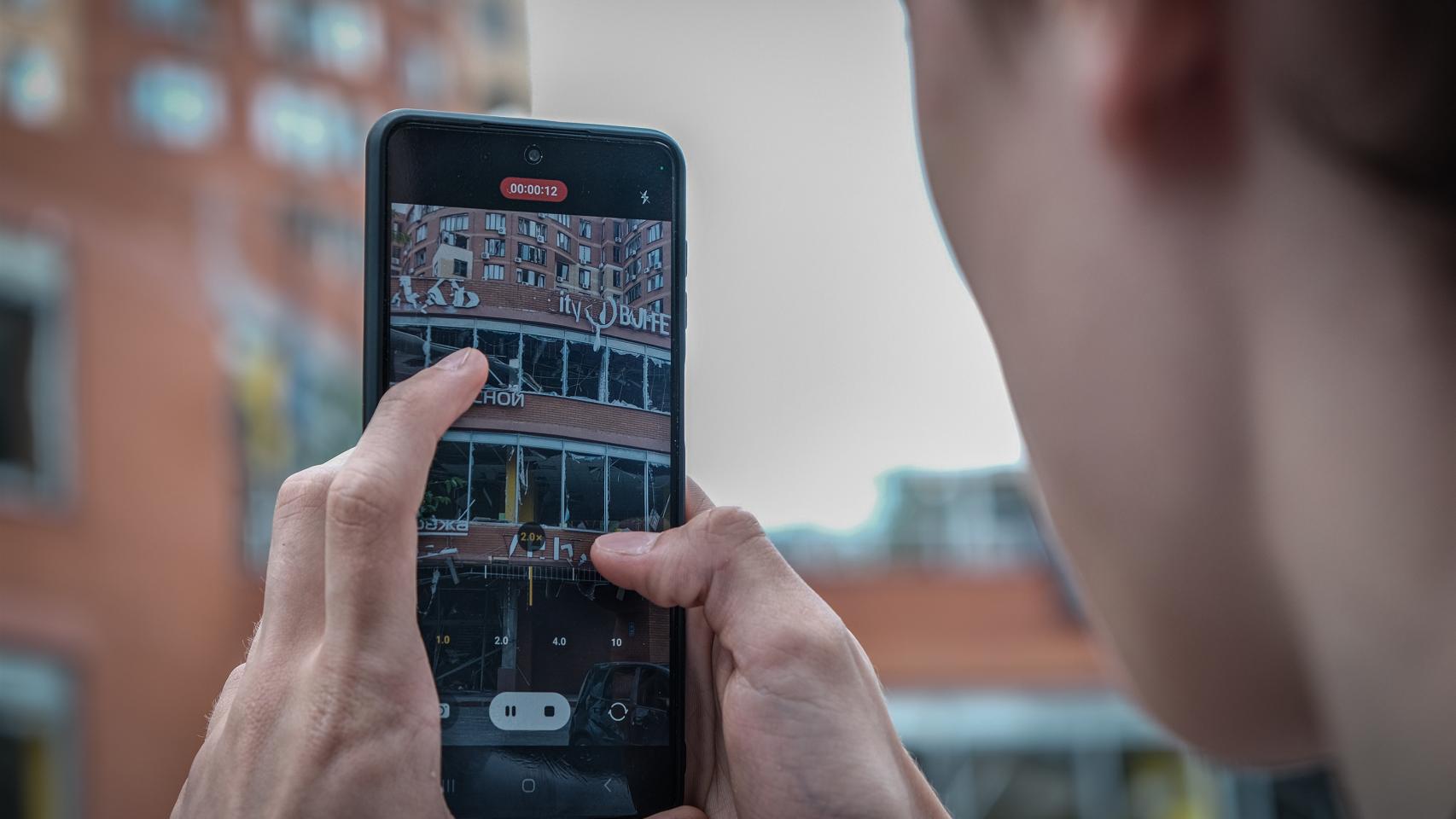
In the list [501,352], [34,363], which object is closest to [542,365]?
[501,352]

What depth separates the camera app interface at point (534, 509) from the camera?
82cm

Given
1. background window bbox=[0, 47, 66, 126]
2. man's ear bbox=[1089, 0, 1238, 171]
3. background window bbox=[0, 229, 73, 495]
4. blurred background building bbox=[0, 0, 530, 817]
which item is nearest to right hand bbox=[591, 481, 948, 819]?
man's ear bbox=[1089, 0, 1238, 171]

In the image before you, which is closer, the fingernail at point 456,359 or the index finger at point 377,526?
the index finger at point 377,526

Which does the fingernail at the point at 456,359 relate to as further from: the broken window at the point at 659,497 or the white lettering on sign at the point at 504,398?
the broken window at the point at 659,497

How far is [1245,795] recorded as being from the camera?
7.18 meters

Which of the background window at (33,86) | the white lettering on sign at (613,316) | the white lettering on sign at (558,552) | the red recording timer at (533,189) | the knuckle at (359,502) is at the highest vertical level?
the background window at (33,86)

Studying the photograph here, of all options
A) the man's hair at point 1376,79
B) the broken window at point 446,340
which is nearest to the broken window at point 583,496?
the broken window at point 446,340

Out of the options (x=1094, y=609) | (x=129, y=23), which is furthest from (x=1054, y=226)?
(x=129, y=23)

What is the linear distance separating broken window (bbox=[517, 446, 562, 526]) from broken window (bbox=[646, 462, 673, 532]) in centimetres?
7

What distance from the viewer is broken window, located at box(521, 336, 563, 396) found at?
842mm

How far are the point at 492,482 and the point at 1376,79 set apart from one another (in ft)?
2.00

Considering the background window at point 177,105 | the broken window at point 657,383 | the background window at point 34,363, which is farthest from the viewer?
the background window at point 177,105

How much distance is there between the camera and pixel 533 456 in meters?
0.84

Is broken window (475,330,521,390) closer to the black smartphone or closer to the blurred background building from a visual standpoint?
the black smartphone
